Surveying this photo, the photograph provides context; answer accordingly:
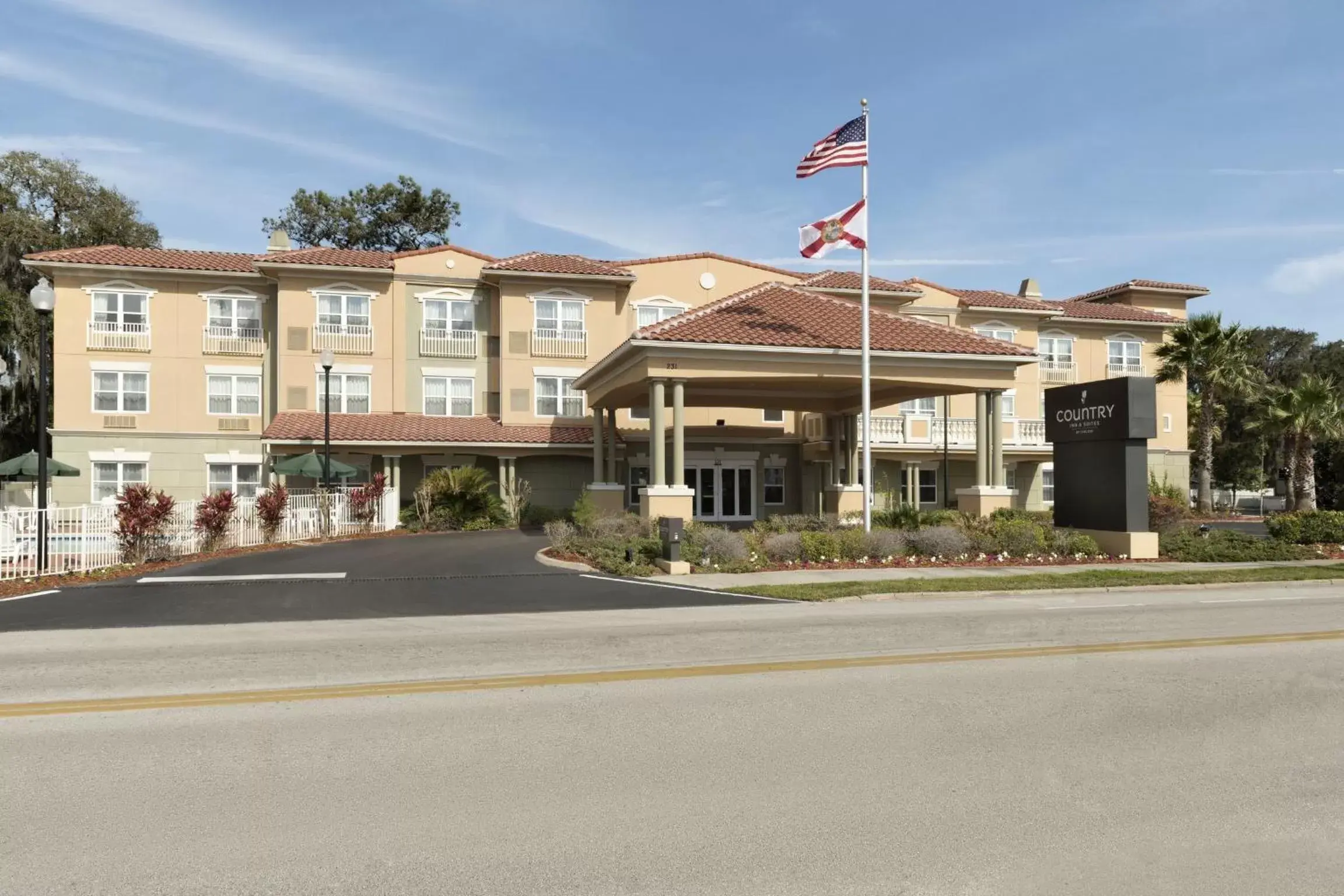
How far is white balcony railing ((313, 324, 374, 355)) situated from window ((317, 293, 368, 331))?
2 centimetres

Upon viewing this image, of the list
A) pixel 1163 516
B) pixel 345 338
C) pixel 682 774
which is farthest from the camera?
pixel 345 338

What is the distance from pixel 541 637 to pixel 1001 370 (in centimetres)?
1692

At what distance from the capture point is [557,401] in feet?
114

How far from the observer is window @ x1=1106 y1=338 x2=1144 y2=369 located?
1615 inches

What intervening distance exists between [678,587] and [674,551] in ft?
6.13

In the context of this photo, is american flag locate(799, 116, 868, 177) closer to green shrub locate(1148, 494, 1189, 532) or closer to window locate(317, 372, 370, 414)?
green shrub locate(1148, 494, 1189, 532)

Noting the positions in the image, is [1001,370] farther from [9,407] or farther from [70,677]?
[9,407]

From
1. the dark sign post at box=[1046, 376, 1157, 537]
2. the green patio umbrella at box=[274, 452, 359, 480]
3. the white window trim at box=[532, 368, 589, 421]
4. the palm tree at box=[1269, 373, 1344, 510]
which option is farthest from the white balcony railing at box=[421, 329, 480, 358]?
the palm tree at box=[1269, 373, 1344, 510]

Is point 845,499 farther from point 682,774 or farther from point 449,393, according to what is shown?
point 682,774

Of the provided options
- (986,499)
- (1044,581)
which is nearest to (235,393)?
(986,499)

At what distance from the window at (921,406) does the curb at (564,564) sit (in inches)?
872

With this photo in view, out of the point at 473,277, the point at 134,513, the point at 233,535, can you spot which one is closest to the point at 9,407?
the point at 473,277

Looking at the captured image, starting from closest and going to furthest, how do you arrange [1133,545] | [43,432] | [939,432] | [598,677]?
1. [598,677]
2. [43,432]
3. [1133,545]
4. [939,432]

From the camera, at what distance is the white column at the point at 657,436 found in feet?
69.5
